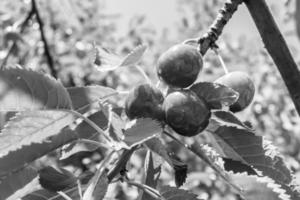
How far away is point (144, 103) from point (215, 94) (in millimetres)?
194

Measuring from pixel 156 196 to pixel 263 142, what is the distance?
317 millimetres

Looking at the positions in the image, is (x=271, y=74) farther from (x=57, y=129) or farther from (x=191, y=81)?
(x=57, y=129)

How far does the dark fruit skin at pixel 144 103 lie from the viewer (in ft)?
4.05

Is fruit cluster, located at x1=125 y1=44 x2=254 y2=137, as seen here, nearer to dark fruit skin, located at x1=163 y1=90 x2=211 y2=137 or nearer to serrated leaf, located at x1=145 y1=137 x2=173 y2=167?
dark fruit skin, located at x1=163 y1=90 x2=211 y2=137

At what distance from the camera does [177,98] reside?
1228mm

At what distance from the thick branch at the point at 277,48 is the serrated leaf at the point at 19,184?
29.7 inches

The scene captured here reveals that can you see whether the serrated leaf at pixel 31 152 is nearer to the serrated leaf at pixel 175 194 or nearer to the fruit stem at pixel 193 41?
the serrated leaf at pixel 175 194

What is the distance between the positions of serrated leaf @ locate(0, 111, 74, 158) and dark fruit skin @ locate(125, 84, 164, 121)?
0.21 m

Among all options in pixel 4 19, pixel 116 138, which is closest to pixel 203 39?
pixel 116 138

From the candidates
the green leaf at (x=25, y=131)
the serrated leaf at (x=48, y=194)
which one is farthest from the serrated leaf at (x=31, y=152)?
the serrated leaf at (x=48, y=194)

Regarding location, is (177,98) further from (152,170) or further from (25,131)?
(25,131)

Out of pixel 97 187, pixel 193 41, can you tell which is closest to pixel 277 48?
pixel 193 41

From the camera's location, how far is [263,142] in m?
1.28

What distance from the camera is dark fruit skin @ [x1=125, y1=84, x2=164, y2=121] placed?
1234mm
